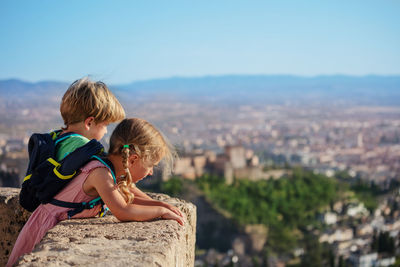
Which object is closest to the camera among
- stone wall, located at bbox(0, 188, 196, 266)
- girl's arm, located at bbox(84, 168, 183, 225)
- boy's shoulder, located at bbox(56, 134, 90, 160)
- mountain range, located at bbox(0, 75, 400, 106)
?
stone wall, located at bbox(0, 188, 196, 266)

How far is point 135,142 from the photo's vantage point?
1683 mm

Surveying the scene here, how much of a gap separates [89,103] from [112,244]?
0.57 m

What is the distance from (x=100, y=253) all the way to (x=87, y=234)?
0.22 m

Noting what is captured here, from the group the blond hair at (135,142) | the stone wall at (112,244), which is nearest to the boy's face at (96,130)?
the blond hair at (135,142)

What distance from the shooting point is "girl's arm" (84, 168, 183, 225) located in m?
1.64

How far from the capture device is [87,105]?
5.87 feet

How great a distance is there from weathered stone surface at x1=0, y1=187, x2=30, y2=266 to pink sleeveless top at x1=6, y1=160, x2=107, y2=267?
0.36m

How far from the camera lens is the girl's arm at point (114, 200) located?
1637mm

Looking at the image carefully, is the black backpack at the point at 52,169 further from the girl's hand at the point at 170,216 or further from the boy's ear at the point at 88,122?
the girl's hand at the point at 170,216

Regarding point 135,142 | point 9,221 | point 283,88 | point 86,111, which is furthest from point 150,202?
point 283,88

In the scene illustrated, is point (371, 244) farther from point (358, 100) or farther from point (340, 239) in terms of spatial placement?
point (358, 100)

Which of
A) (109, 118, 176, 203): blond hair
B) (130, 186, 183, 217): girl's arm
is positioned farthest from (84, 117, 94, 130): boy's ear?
(130, 186, 183, 217): girl's arm

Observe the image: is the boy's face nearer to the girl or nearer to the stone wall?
the girl

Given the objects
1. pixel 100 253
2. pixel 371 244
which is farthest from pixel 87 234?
pixel 371 244
